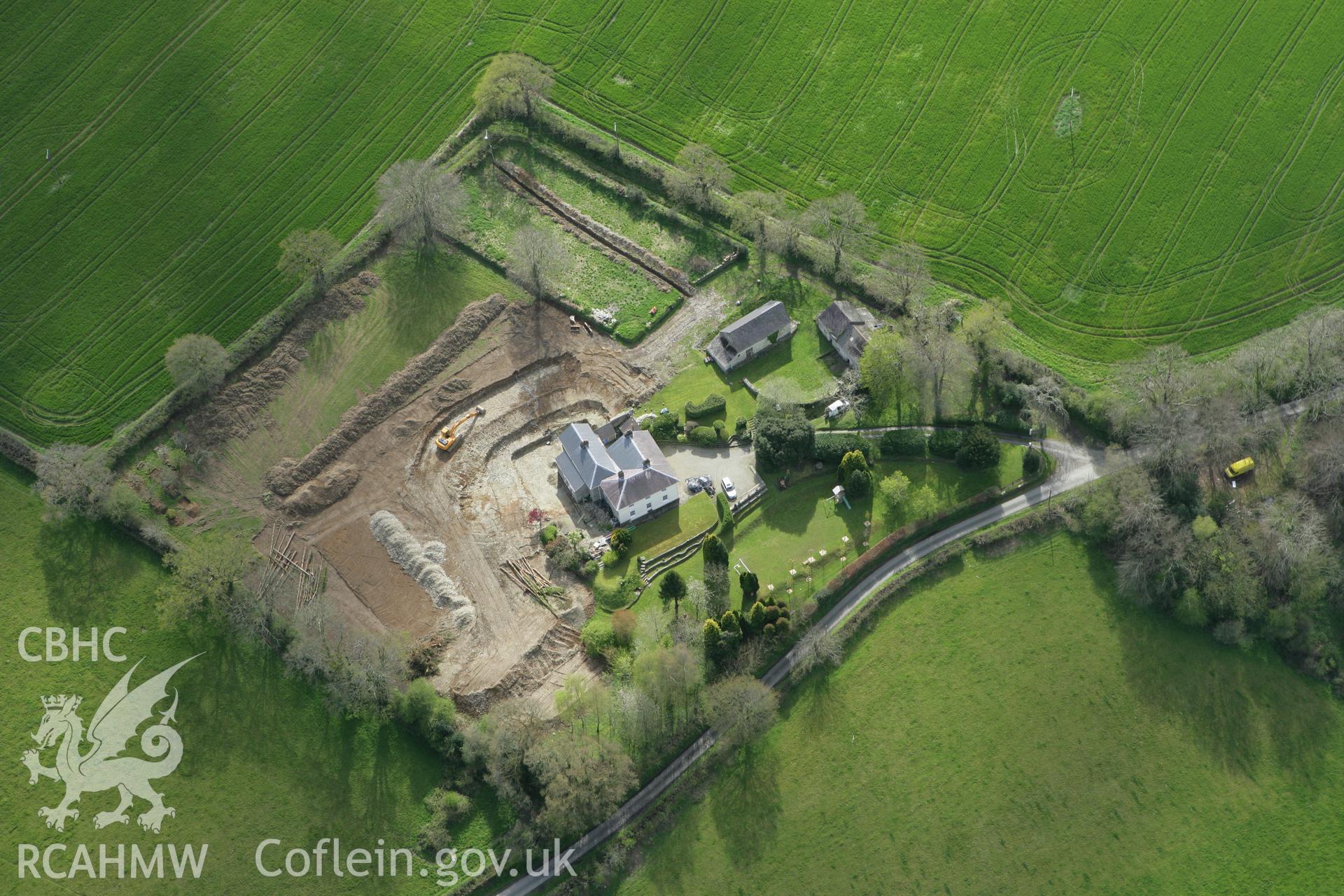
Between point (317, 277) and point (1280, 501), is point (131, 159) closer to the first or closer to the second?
point (317, 277)

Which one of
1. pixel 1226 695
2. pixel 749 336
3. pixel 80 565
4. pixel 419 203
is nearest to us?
pixel 1226 695

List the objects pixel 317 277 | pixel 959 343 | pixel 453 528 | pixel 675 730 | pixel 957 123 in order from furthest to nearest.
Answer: pixel 957 123, pixel 317 277, pixel 959 343, pixel 453 528, pixel 675 730

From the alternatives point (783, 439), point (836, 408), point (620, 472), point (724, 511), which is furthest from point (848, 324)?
point (620, 472)

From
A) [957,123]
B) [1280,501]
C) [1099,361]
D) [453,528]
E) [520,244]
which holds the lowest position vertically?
[1280,501]

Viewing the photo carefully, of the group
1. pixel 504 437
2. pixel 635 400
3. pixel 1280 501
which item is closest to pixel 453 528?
pixel 504 437

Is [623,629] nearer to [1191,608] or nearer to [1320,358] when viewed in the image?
[1191,608]

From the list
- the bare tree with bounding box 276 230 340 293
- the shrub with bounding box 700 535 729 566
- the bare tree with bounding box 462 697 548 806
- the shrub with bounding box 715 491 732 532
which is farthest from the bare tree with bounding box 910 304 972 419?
the bare tree with bounding box 276 230 340 293

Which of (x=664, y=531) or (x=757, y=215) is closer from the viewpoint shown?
(x=664, y=531)

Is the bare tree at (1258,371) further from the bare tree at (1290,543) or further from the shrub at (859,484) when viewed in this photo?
the shrub at (859,484)
